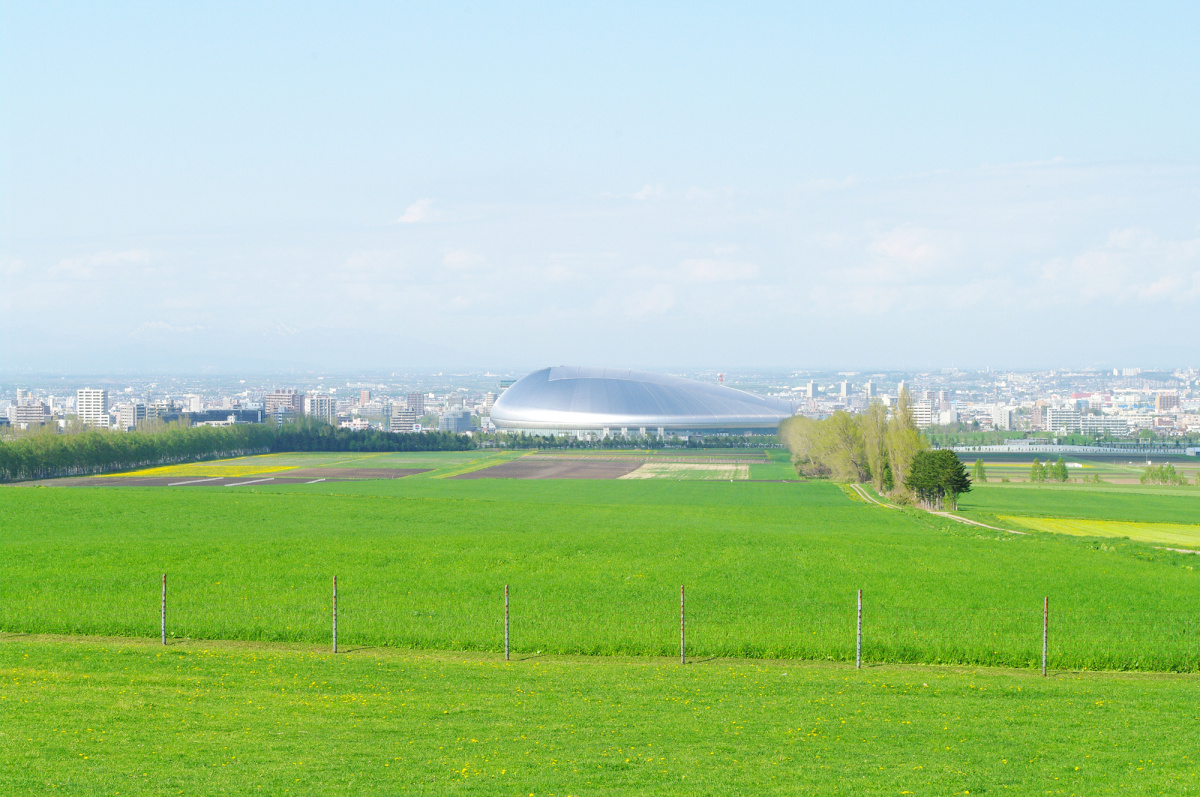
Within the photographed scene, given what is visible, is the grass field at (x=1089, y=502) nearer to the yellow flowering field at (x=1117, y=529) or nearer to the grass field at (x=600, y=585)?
the yellow flowering field at (x=1117, y=529)

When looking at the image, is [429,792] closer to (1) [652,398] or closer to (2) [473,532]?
(2) [473,532]

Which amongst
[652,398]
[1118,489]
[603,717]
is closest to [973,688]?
[603,717]

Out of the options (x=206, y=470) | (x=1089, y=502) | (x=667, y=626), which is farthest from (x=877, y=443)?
(x=206, y=470)

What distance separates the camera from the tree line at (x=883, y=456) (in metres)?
56.8

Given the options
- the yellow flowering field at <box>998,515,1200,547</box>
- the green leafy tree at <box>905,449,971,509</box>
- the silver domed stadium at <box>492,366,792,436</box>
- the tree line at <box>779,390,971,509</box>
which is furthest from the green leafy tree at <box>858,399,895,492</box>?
the silver domed stadium at <box>492,366,792,436</box>

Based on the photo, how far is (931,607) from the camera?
70.8 feet

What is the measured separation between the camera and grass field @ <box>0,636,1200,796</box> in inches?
388

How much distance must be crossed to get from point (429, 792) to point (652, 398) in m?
182

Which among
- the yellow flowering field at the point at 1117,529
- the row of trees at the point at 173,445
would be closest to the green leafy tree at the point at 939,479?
the yellow flowering field at the point at 1117,529

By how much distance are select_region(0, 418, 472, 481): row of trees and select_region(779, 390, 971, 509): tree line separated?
2173 inches

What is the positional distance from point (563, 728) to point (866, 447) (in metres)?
67.1

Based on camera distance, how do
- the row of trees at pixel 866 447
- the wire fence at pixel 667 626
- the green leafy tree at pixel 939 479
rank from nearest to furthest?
the wire fence at pixel 667 626 < the green leafy tree at pixel 939 479 < the row of trees at pixel 866 447

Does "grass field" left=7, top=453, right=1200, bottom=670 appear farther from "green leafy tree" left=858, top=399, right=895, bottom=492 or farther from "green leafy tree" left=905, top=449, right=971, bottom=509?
"green leafy tree" left=858, top=399, right=895, bottom=492

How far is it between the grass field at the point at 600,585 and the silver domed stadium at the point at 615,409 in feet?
452
